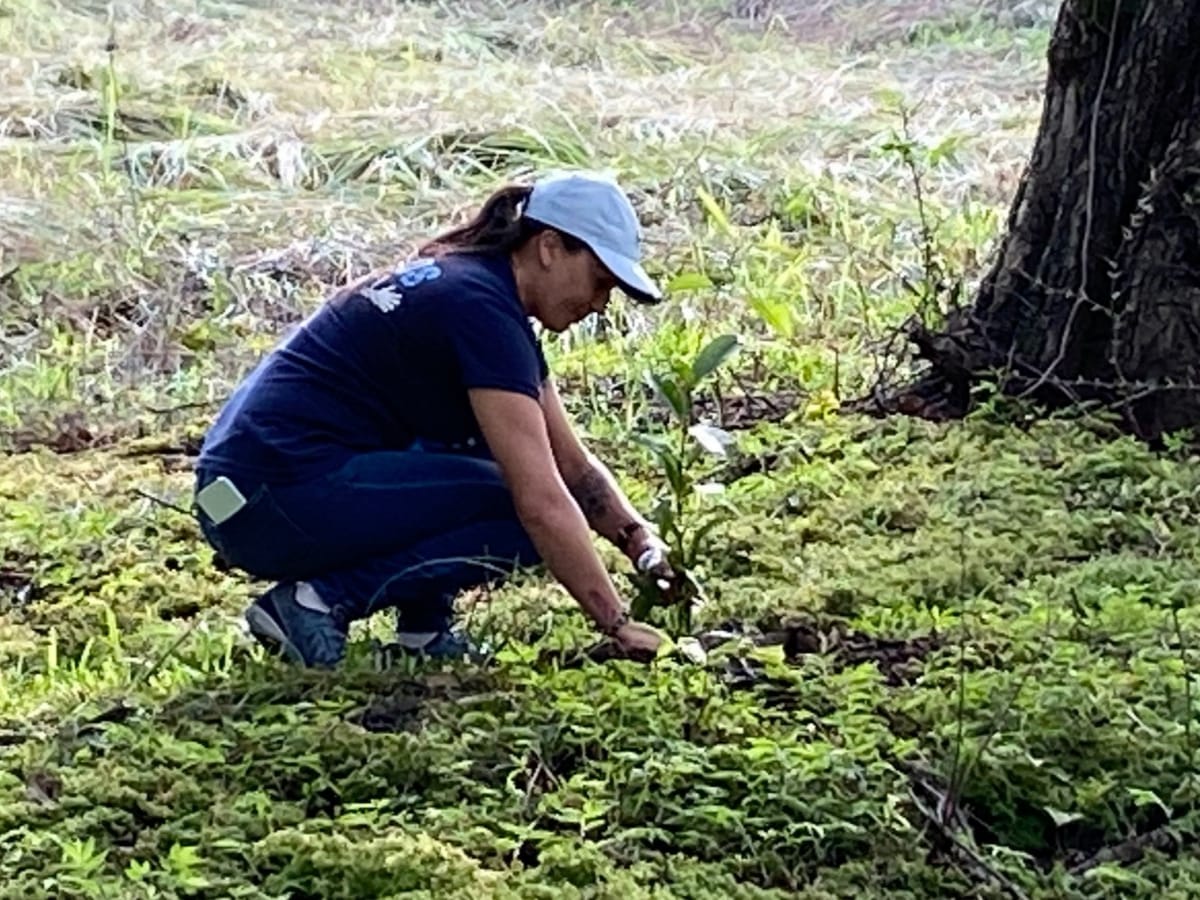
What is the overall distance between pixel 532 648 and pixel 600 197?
2.32ft

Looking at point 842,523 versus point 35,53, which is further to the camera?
point 35,53

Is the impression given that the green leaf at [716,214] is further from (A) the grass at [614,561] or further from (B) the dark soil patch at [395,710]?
(B) the dark soil patch at [395,710]

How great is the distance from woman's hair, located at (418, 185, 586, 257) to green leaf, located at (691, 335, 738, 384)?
25 centimetres

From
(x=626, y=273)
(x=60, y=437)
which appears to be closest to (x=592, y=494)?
(x=626, y=273)

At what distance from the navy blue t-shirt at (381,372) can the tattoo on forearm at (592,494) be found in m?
0.19

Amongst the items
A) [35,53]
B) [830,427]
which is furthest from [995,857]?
[35,53]

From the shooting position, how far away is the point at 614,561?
3764 mm

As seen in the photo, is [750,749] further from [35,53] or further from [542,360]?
[35,53]

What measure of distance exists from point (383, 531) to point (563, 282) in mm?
475

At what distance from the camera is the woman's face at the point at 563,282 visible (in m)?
2.96

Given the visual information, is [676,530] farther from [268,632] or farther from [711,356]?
[268,632]

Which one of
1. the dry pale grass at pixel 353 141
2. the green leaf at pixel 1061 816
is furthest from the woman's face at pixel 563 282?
the dry pale grass at pixel 353 141

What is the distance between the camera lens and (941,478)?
4031 mm

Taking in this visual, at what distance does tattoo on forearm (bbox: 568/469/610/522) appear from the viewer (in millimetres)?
3238
